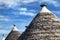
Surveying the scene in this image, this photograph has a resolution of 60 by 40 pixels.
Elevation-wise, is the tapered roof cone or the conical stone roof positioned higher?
the conical stone roof

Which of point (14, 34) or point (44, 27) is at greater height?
point (44, 27)

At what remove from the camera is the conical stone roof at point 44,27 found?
67.8 feet

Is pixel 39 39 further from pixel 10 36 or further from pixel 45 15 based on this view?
pixel 10 36

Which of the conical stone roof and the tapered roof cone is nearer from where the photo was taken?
the conical stone roof

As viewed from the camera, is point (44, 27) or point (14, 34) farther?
point (14, 34)

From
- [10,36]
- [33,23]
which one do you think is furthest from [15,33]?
[33,23]

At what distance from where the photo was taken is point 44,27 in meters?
20.9

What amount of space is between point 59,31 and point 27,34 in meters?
2.75

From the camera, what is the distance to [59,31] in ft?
68.5

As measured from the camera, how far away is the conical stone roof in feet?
67.8

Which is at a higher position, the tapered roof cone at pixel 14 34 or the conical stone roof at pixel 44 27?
the conical stone roof at pixel 44 27

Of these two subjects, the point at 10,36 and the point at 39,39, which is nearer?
the point at 39,39

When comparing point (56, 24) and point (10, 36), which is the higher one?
point (56, 24)

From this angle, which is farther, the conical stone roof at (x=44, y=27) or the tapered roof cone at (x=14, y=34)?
the tapered roof cone at (x=14, y=34)
